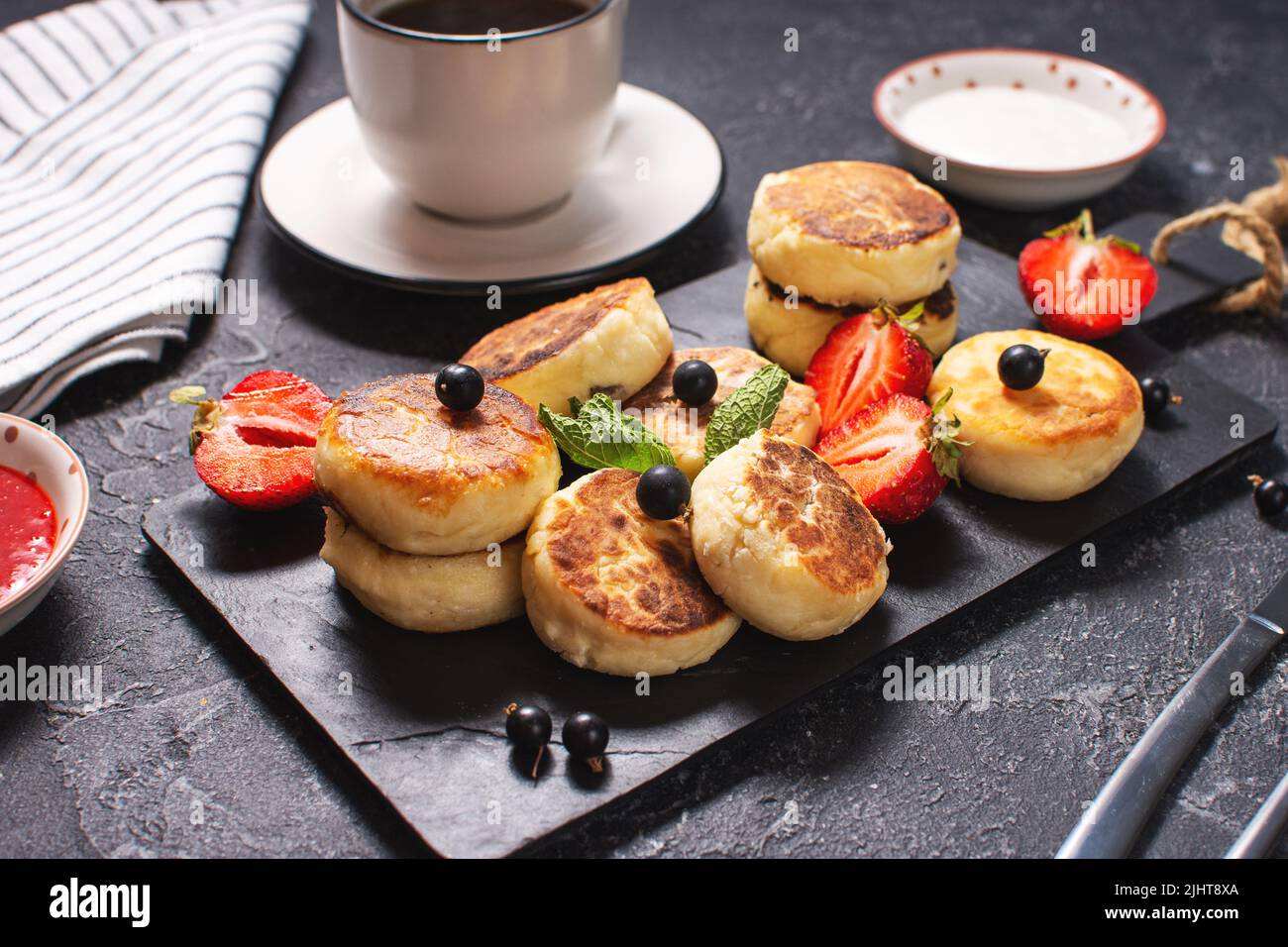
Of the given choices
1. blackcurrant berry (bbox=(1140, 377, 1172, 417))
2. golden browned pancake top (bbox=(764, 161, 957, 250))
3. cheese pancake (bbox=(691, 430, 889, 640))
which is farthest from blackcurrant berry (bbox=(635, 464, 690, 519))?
blackcurrant berry (bbox=(1140, 377, 1172, 417))

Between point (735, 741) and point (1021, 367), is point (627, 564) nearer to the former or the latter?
point (735, 741)

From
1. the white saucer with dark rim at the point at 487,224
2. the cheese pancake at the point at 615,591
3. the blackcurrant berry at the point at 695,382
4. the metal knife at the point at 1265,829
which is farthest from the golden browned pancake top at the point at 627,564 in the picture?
the white saucer with dark rim at the point at 487,224

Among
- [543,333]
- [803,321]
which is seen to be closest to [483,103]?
[543,333]

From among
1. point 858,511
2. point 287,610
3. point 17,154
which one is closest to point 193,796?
point 287,610

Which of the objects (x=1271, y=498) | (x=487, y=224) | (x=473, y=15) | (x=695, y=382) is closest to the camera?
(x=695, y=382)

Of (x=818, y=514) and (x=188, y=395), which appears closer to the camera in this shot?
(x=818, y=514)

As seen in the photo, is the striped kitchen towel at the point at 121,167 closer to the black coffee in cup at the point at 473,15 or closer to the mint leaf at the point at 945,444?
the black coffee in cup at the point at 473,15
